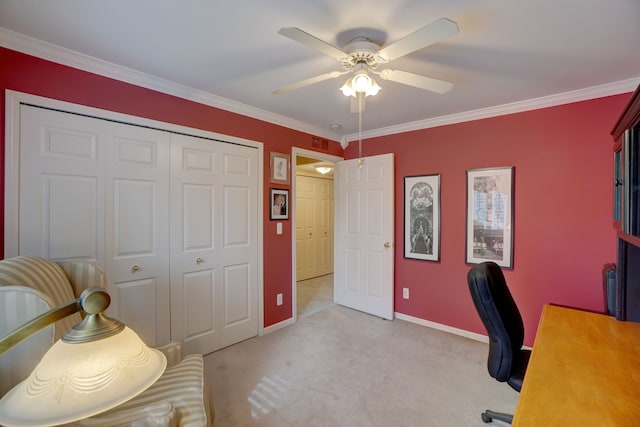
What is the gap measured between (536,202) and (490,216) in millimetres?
396

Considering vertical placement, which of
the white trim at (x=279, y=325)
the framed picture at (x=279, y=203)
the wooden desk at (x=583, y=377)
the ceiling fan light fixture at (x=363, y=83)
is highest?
the ceiling fan light fixture at (x=363, y=83)

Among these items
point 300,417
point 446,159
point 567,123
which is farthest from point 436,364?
point 567,123

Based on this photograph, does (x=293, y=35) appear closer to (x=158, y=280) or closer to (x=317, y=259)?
(x=158, y=280)

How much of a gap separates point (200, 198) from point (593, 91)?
349 centimetres

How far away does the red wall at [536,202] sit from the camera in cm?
244

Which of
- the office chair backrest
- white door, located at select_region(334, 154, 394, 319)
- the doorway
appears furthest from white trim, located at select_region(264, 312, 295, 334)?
the office chair backrest

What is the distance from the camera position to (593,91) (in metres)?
2.41

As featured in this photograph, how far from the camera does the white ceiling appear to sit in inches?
58.1

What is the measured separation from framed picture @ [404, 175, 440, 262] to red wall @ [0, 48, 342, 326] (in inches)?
46.9

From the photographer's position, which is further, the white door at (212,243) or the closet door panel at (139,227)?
the white door at (212,243)

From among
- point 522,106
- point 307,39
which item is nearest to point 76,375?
point 307,39

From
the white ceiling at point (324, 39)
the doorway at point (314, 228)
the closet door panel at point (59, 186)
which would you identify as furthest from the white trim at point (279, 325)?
the white ceiling at point (324, 39)

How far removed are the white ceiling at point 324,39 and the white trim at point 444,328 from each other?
2356mm

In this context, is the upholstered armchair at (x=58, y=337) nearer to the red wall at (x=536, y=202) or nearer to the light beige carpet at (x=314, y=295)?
the light beige carpet at (x=314, y=295)
